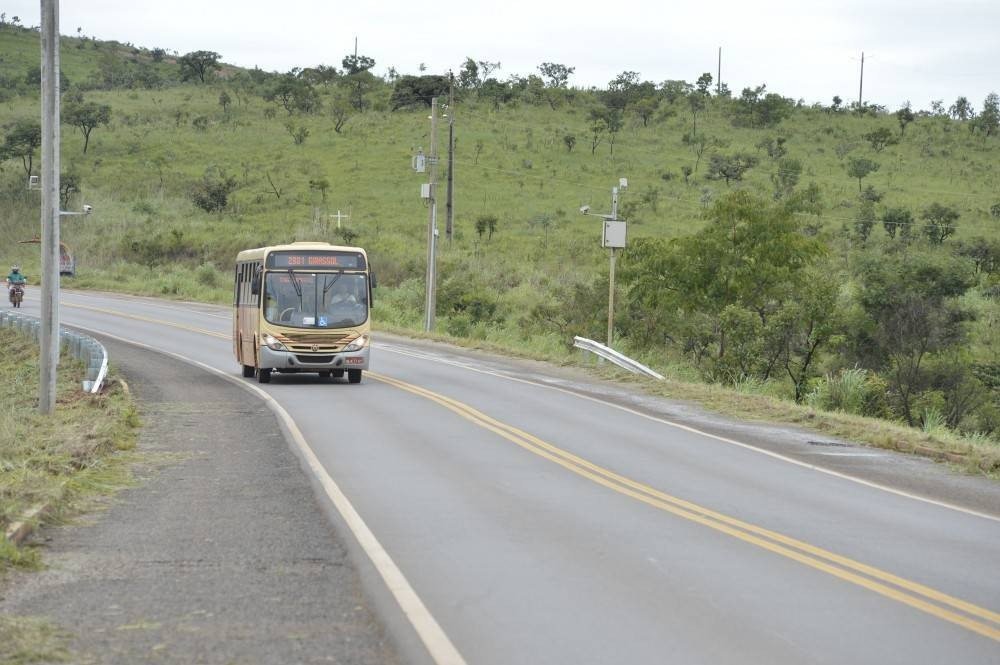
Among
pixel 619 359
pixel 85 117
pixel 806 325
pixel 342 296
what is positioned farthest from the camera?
pixel 85 117

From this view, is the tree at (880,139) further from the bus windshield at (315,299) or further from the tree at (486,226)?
the bus windshield at (315,299)

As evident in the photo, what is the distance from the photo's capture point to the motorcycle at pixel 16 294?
148 ft

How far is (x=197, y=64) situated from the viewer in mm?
132625

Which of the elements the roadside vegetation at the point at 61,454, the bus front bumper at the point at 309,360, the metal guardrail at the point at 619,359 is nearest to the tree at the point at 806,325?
the metal guardrail at the point at 619,359

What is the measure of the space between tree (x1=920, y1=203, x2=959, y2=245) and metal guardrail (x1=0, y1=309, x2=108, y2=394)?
4476 centimetres

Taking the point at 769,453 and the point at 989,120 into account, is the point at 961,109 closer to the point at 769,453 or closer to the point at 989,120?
the point at 989,120

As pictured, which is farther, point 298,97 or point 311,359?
point 298,97

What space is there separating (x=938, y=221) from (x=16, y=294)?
152ft

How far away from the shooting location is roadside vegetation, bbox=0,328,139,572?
10.6 m

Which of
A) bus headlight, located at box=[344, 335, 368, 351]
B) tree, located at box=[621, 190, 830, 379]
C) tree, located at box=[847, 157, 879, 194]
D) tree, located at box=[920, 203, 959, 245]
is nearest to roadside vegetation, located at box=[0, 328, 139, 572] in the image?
bus headlight, located at box=[344, 335, 368, 351]

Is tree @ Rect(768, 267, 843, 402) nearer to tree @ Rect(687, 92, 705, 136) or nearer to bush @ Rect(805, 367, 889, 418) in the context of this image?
bush @ Rect(805, 367, 889, 418)

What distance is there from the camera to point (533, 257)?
202ft

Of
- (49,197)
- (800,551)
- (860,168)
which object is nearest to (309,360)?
(49,197)

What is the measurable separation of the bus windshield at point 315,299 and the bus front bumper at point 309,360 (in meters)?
0.59
